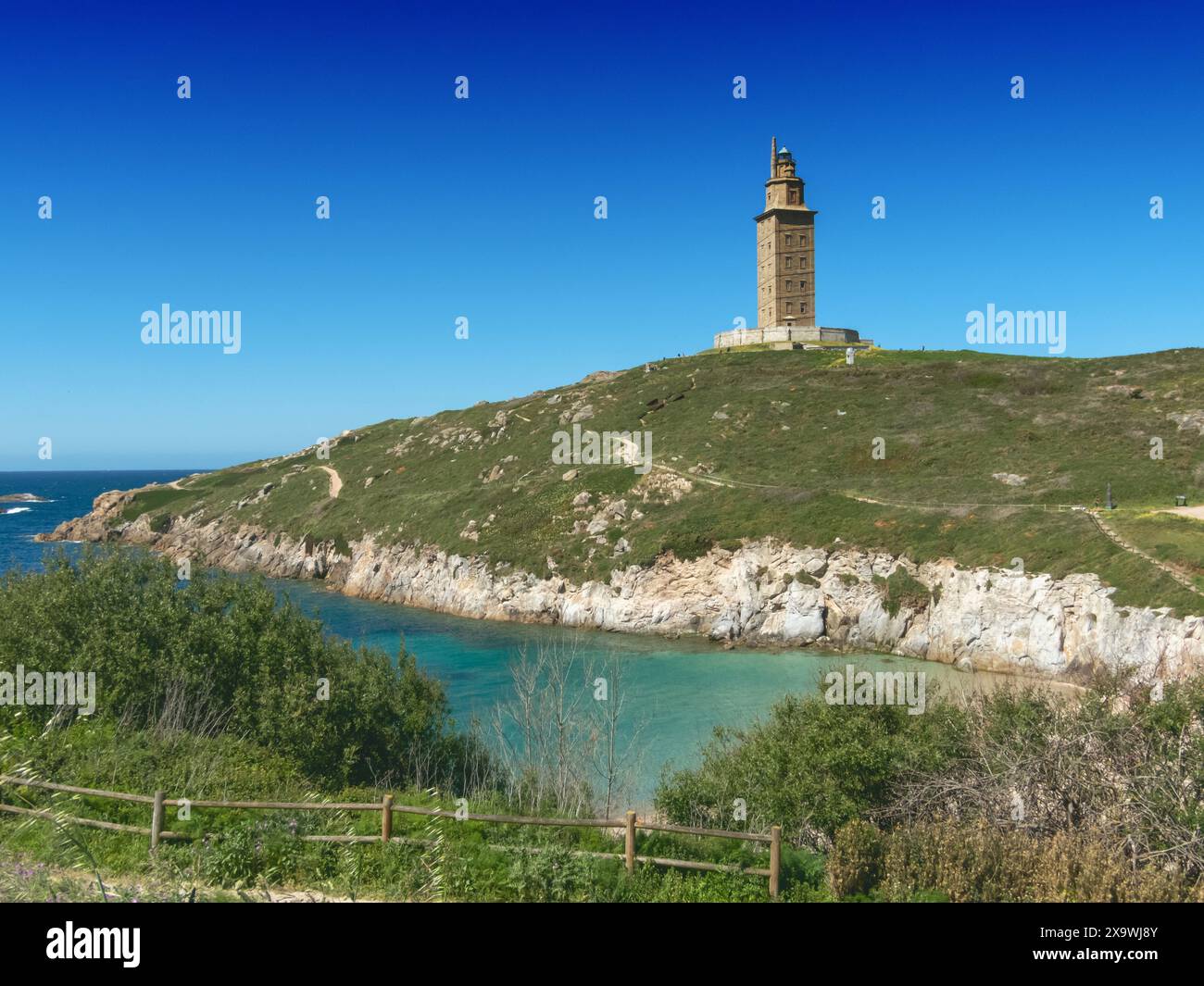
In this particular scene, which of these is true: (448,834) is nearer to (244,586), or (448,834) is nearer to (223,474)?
(244,586)

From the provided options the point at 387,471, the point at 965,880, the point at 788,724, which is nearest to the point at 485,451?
the point at 387,471

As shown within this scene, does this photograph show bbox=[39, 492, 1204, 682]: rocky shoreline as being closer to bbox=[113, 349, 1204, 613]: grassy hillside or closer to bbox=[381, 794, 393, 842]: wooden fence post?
bbox=[113, 349, 1204, 613]: grassy hillside

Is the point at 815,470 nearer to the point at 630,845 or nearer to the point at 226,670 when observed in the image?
the point at 226,670

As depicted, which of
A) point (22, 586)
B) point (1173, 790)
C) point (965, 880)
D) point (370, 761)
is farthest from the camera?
point (22, 586)

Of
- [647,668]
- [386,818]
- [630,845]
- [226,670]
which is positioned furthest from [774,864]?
[647,668]

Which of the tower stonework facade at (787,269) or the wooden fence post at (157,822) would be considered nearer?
the wooden fence post at (157,822)

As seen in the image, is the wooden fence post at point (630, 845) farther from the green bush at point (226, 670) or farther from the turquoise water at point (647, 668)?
the turquoise water at point (647, 668)

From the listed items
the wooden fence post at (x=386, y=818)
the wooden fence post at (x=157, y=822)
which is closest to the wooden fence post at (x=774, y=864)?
the wooden fence post at (x=386, y=818)
